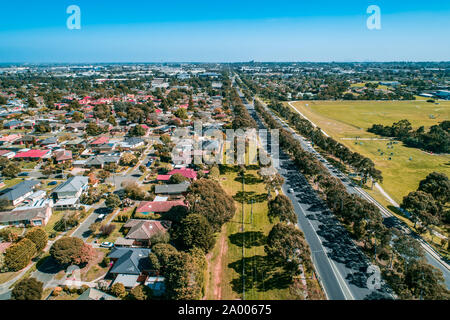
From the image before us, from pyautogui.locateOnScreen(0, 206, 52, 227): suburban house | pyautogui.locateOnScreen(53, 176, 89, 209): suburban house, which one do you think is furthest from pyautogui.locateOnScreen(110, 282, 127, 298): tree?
pyautogui.locateOnScreen(53, 176, 89, 209): suburban house

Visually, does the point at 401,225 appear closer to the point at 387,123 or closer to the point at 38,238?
the point at 38,238

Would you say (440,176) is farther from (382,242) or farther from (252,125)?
(252,125)

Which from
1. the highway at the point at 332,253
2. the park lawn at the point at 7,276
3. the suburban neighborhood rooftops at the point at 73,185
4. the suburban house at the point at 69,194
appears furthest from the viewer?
the suburban neighborhood rooftops at the point at 73,185

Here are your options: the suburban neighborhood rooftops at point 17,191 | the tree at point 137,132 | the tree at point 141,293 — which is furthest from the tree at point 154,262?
the tree at point 137,132

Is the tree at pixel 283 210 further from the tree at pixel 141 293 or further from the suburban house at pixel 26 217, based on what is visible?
the suburban house at pixel 26 217
